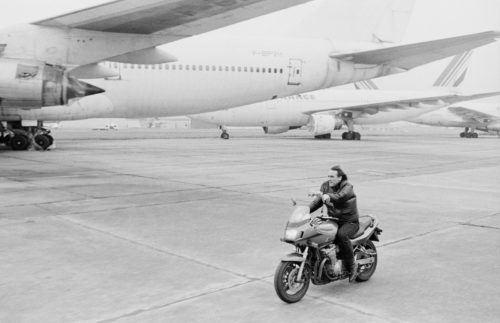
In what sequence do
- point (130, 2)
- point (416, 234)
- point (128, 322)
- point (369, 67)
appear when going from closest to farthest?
point (128, 322)
point (416, 234)
point (130, 2)
point (369, 67)

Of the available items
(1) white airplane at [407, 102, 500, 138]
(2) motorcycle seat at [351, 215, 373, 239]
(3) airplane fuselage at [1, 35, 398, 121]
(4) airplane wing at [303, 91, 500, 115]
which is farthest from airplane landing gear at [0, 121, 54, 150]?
(1) white airplane at [407, 102, 500, 138]

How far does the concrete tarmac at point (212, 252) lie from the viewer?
14.4 feet

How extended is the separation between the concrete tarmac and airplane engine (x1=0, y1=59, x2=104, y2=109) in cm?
199

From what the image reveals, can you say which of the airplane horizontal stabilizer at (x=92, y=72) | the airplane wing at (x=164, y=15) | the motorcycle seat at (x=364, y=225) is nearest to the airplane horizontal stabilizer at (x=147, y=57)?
the airplane horizontal stabilizer at (x=92, y=72)

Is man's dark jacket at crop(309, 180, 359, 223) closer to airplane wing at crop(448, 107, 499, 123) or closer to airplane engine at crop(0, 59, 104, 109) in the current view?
airplane engine at crop(0, 59, 104, 109)

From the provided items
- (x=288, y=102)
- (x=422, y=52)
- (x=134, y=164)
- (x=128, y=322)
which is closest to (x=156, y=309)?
(x=128, y=322)

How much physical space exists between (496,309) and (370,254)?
1.36m

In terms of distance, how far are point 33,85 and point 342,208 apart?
28.4ft

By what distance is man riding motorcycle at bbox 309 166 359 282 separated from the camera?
200 inches

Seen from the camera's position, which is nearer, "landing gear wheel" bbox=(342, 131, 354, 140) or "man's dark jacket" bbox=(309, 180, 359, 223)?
"man's dark jacket" bbox=(309, 180, 359, 223)

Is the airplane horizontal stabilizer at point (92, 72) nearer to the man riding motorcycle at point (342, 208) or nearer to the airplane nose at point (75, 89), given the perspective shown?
the airplane nose at point (75, 89)

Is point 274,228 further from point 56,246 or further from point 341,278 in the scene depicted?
point 56,246

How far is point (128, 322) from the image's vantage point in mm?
4016

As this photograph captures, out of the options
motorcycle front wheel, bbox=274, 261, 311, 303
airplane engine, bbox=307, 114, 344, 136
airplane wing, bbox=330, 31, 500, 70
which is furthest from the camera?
airplane engine, bbox=307, 114, 344, 136
